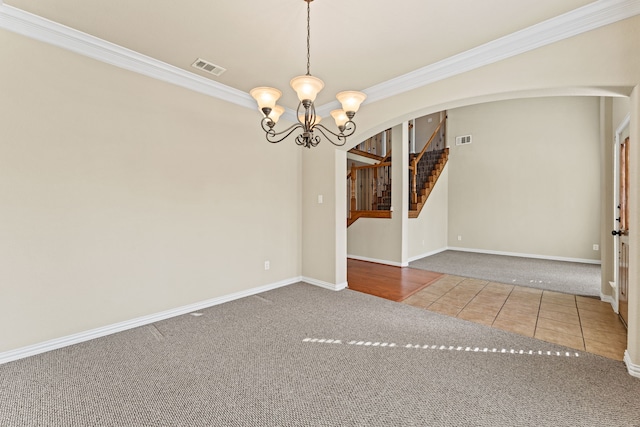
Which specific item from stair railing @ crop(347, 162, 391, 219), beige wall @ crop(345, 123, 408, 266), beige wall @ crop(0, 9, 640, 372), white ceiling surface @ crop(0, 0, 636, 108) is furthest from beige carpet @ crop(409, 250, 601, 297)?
white ceiling surface @ crop(0, 0, 636, 108)

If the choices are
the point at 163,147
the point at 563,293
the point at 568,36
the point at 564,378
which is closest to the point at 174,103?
the point at 163,147

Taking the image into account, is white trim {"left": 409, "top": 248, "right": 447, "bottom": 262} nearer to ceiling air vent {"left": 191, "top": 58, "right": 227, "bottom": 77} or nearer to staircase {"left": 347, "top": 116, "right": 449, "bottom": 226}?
staircase {"left": 347, "top": 116, "right": 449, "bottom": 226}

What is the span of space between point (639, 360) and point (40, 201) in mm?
4846

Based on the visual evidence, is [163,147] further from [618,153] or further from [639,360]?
[618,153]

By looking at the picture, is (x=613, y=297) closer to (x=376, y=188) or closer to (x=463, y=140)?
(x=376, y=188)

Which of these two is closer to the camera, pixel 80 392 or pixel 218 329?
pixel 80 392

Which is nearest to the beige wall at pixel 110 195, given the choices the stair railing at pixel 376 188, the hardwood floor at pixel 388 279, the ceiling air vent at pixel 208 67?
the ceiling air vent at pixel 208 67

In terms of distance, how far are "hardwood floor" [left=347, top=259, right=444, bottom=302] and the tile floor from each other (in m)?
0.19

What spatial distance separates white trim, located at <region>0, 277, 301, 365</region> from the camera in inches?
90.6

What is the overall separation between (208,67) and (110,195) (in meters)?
1.66

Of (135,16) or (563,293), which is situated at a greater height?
(135,16)

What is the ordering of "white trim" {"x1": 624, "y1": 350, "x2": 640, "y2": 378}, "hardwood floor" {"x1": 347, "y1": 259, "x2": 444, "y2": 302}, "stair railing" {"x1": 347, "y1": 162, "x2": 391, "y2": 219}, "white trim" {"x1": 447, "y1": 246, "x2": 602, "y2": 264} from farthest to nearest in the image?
"stair railing" {"x1": 347, "y1": 162, "x2": 391, "y2": 219}
"white trim" {"x1": 447, "y1": 246, "x2": 602, "y2": 264}
"hardwood floor" {"x1": 347, "y1": 259, "x2": 444, "y2": 302}
"white trim" {"x1": 624, "y1": 350, "x2": 640, "y2": 378}

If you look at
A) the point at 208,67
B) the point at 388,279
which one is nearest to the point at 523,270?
the point at 388,279

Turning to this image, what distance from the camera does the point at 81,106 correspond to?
101 inches
